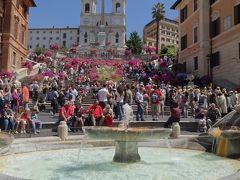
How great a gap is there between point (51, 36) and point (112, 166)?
153379 millimetres

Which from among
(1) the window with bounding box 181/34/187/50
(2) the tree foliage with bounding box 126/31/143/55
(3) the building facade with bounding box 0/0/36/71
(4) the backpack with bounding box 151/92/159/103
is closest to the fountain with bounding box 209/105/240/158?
(4) the backpack with bounding box 151/92/159/103

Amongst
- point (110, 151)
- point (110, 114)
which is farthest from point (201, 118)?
point (110, 151)

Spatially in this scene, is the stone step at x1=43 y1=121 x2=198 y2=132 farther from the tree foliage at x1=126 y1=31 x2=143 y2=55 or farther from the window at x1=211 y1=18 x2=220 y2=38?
the tree foliage at x1=126 y1=31 x2=143 y2=55

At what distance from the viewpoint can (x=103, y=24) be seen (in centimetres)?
12275

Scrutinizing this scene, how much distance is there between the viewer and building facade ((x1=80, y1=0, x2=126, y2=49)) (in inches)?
4809

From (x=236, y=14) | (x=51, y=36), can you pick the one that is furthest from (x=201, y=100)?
(x=51, y=36)

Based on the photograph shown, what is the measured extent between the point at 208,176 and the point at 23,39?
4310cm

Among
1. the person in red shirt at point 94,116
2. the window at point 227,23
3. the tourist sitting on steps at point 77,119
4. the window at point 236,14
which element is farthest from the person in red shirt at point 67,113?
the window at point 227,23

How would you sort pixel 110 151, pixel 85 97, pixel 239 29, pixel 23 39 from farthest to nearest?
pixel 23 39, pixel 239 29, pixel 85 97, pixel 110 151

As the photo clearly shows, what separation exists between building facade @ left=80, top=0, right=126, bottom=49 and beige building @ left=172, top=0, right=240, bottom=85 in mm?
79868

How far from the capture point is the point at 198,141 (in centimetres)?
1198

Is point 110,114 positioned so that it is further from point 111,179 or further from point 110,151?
point 111,179

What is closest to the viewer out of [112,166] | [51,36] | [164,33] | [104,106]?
[112,166]

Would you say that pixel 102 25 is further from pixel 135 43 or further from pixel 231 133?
pixel 231 133
